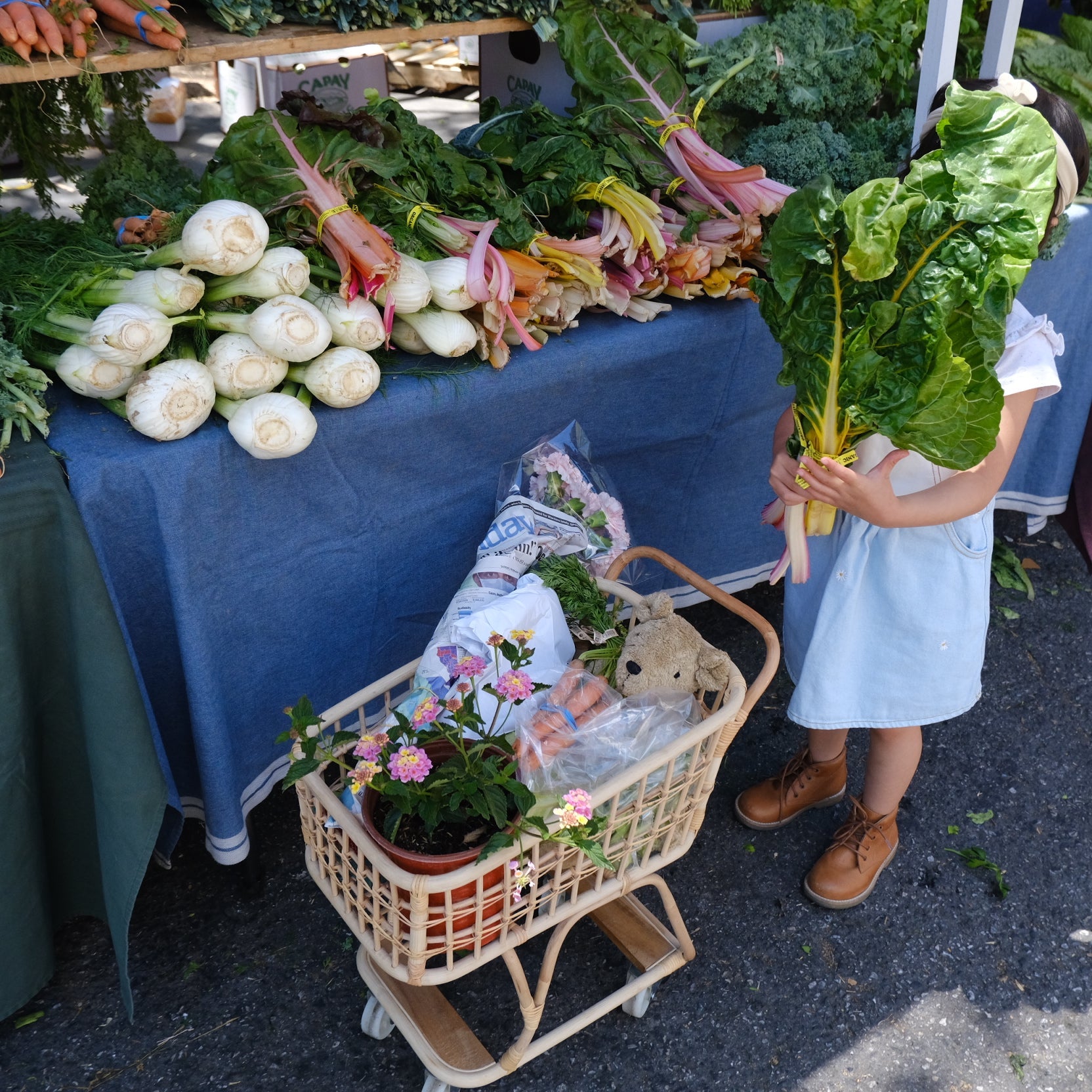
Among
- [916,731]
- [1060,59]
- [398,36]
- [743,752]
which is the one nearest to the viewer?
[916,731]

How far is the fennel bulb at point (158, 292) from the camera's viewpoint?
1.92 metres

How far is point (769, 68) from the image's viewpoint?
9.82 feet

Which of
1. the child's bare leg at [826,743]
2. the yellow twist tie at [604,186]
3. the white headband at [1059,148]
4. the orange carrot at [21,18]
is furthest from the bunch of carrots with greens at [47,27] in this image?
the child's bare leg at [826,743]

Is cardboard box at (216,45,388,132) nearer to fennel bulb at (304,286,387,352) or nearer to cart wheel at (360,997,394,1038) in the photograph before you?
fennel bulb at (304,286,387,352)

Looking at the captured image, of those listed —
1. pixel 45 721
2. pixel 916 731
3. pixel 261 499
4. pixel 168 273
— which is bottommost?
pixel 916 731

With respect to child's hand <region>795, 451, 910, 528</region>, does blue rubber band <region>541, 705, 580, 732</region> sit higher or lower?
lower

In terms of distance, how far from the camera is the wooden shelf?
2.12 meters

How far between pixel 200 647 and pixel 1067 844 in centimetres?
219

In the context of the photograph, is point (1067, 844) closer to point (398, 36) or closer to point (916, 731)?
point (916, 731)

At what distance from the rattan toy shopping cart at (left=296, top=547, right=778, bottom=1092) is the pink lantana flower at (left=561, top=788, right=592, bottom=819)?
0.04 meters

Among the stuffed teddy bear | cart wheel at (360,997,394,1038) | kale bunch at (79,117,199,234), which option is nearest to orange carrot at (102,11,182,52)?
kale bunch at (79,117,199,234)

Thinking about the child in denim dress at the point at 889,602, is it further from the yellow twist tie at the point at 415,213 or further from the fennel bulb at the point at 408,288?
the yellow twist tie at the point at 415,213

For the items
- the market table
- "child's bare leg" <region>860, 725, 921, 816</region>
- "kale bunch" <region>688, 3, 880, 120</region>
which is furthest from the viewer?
"kale bunch" <region>688, 3, 880, 120</region>

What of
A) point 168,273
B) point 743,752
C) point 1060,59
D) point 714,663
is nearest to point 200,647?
point 168,273
